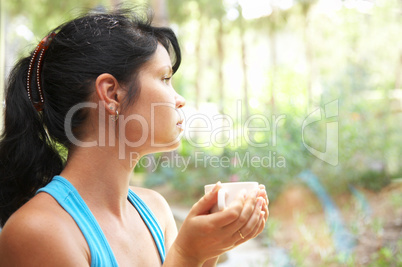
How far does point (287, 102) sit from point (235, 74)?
461 centimetres

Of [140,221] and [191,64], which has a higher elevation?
[191,64]

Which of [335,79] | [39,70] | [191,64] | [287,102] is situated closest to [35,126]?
[39,70]

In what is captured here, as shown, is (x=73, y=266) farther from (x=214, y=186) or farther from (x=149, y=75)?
(x=149, y=75)

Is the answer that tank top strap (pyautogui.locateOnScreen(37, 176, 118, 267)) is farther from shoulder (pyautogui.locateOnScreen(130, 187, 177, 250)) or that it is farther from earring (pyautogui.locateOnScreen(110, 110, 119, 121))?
shoulder (pyautogui.locateOnScreen(130, 187, 177, 250))

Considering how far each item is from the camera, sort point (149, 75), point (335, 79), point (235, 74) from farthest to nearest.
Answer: point (235, 74)
point (335, 79)
point (149, 75)

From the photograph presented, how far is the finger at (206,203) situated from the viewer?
0.81m

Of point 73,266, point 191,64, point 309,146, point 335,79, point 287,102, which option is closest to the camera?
point 73,266

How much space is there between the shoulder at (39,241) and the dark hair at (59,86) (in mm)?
226

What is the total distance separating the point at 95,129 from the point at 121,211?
0.20m

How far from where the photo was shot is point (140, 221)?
1057 millimetres

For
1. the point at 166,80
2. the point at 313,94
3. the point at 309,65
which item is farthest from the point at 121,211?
the point at 309,65

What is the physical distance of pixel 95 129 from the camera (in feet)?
3.16

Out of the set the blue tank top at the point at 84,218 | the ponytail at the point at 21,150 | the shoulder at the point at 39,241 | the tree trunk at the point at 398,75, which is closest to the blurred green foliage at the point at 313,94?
the tree trunk at the point at 398,75
